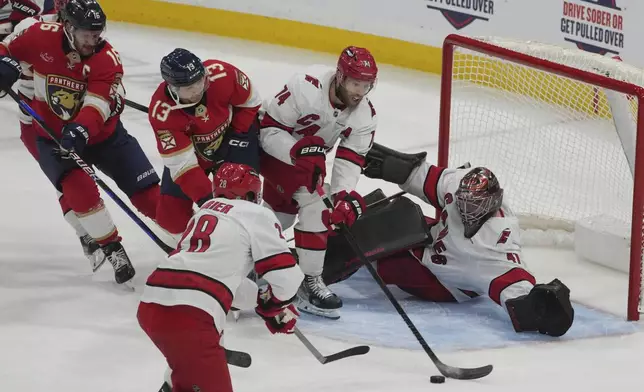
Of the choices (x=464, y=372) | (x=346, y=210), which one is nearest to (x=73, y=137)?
(x=346, y=210)

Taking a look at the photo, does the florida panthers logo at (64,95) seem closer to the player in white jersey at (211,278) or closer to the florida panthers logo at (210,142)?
the florida panthers logo at (210,142)

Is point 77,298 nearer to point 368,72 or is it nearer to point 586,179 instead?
point 368,72

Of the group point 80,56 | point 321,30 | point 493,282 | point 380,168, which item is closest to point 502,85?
point 380,168

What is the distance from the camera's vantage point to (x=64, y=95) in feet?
14.5

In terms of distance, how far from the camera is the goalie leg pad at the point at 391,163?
14.8 feet

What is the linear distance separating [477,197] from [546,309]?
17.9 inches

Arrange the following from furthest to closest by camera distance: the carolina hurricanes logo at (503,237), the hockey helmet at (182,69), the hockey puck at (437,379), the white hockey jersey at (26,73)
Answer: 1. the white hockey jersey at (26,73)
2. the carolina hurricanes logo at (503,237)
3. the hockey helmet at (182,69)
4. the hockey puck at (437,379)

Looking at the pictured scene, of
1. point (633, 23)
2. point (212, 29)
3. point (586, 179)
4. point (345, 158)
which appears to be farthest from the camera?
point (212, 29)

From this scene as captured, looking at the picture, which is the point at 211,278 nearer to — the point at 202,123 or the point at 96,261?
the point at 202,123

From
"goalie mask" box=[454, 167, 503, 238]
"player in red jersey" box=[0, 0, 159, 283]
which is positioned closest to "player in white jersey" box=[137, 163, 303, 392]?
"goalie mask" box=[454, 167, 503, 238]

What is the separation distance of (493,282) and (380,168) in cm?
67

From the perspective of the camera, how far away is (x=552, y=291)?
13.0ft

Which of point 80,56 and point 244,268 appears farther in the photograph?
point 80,56

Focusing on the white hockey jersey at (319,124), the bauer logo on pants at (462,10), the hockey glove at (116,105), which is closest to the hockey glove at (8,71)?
the hockey glove at (116,105)
